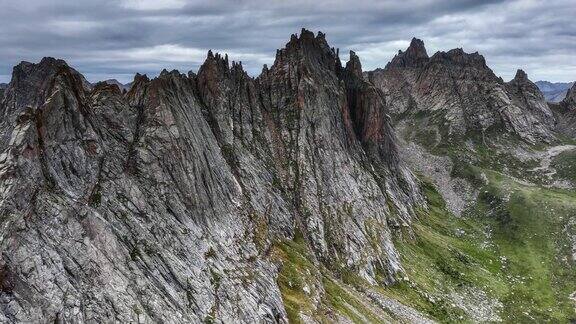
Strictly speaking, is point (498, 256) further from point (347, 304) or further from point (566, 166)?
point (566, 166)

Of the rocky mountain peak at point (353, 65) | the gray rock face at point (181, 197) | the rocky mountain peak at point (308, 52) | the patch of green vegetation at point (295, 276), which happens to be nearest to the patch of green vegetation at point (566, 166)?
the gray rock face at point (181, 197)

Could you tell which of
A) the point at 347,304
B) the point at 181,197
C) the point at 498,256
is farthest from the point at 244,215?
the point at 498,256

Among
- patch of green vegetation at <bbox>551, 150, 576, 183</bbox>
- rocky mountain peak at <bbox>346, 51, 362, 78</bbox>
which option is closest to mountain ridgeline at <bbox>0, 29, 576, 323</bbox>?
rocky mountain peak at <bbox>346, 51, 362, 78</bbox>

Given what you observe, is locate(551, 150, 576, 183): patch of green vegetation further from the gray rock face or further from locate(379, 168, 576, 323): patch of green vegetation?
the gray rock face

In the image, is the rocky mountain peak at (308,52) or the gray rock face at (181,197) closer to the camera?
the gray rock face at (181,197)

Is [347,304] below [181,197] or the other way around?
below

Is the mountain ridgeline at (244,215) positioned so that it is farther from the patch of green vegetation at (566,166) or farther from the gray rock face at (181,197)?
the patch of green vegetation at (566,166)

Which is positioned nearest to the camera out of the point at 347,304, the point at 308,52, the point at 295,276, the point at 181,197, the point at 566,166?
the point at 181,197
